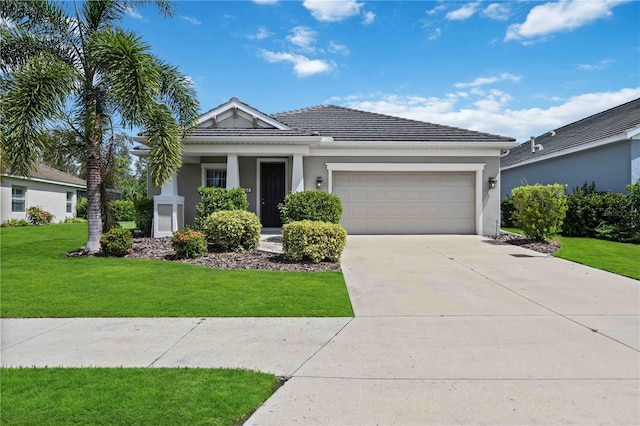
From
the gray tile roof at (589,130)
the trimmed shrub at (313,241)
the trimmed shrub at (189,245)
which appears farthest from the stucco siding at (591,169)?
the trimmed shrub at (189,245)

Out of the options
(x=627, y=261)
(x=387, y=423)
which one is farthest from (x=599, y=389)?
(x=627, y=261)

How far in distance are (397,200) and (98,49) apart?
34.8 ft

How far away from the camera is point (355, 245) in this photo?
38.4ft

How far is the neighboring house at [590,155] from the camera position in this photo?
47.0 ft

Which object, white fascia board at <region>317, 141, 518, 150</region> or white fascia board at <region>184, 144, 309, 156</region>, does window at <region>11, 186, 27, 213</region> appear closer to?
white fascia board at <region>184, 144, 309, 156</region>

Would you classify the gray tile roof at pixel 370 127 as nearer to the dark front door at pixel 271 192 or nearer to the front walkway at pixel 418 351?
the dark front door at pixel 271 192

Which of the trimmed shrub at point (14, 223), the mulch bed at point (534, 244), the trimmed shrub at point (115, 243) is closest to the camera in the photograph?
the trimmed shrub at point (115, 243)

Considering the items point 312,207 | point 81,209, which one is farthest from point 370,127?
point 81,209

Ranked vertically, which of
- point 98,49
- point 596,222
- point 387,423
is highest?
point 98,49

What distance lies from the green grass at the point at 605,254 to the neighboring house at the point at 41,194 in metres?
22.5

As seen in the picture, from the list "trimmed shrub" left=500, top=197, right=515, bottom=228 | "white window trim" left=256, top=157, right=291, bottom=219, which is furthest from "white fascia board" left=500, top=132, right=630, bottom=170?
"white window trim" left=256, top=157, right=291, bottom=219

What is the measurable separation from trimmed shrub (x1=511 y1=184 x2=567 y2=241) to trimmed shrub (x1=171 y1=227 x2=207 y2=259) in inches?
396

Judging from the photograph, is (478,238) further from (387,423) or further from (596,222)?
Result: (387,423)

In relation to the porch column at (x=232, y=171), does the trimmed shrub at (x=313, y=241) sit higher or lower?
lower
